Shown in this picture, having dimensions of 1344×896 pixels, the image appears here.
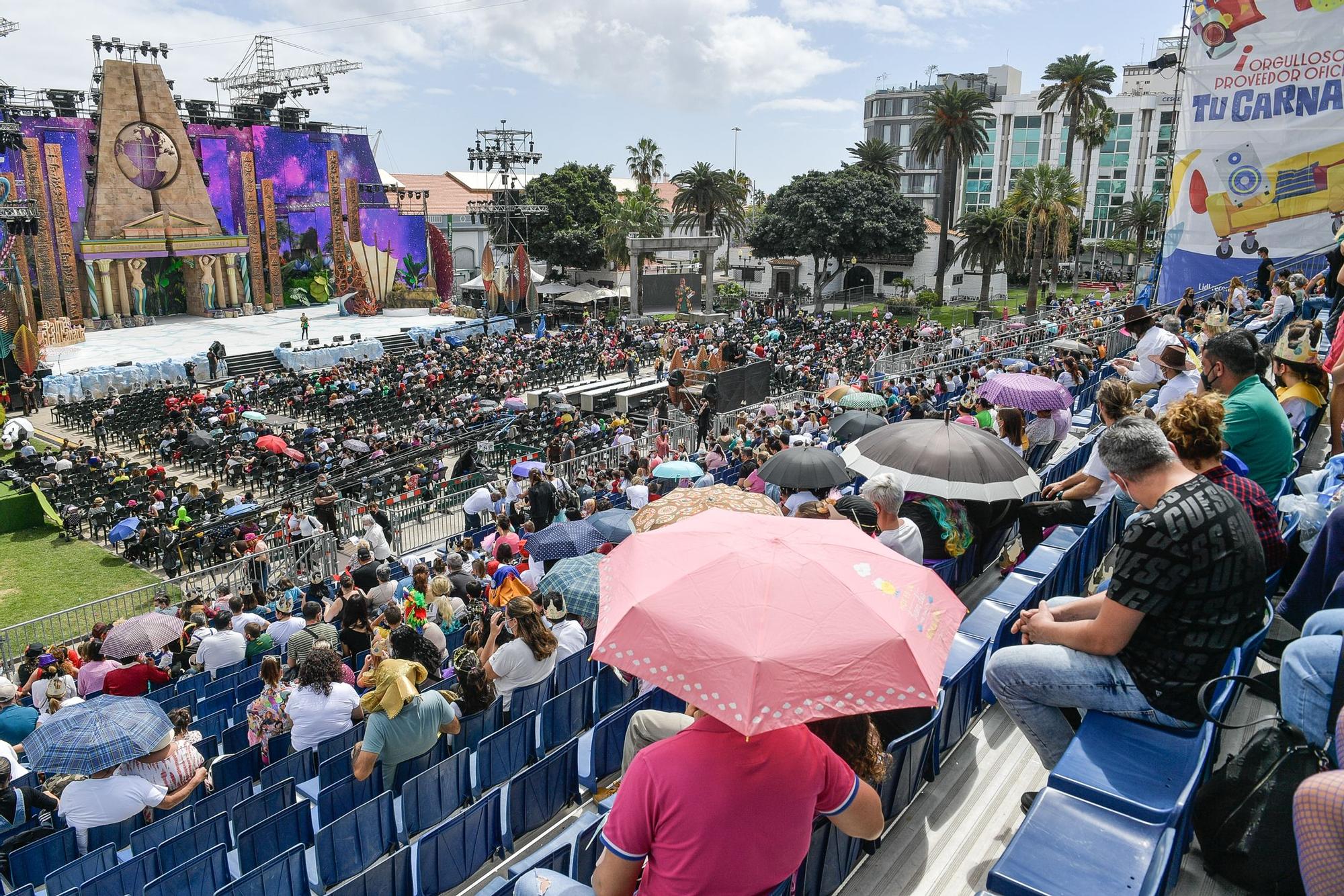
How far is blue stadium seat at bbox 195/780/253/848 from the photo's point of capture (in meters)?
5.18

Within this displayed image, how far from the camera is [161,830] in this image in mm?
4906

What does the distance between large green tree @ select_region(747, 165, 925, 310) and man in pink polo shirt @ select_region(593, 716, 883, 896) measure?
5078 centimetres

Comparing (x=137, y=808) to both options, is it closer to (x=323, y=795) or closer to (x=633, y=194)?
(x=323, y=795)

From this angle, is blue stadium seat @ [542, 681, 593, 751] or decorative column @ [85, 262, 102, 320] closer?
blue stadium seat @ [542, 681, 593, 751]

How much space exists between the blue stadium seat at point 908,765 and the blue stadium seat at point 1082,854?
67cm

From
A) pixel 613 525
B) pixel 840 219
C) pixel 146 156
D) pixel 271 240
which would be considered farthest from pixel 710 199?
pixel 613 525

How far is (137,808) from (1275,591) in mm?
6502

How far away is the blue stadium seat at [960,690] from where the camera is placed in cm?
411

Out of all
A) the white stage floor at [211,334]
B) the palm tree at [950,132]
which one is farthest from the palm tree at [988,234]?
the white stage floor at [211,334]

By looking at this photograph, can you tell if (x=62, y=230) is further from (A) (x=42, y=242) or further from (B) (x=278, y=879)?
(B) (x=278, y=879)

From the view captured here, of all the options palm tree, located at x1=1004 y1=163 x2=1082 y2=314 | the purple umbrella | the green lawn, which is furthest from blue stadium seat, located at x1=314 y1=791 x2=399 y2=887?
palm tree, located at x1=1004 y1=163 x2=1082 y2=314

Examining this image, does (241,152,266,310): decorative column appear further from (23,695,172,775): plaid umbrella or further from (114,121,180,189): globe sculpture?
(23,695,172,775): plaid umbrella

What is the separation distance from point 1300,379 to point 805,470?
13.4 ft

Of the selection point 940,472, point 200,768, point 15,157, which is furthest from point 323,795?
point 15,157
